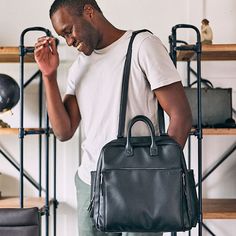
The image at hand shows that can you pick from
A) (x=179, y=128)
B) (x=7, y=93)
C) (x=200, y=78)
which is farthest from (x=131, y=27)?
(x=179, y=128)

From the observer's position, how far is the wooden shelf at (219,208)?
179cm

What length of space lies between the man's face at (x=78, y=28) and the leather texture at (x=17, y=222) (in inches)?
28.8

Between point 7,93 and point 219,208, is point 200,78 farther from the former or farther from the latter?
point 7,93

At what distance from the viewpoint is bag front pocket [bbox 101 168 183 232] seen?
3.56ft

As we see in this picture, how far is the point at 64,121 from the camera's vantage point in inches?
52.1

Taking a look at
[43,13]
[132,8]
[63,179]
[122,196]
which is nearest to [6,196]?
[63,179]

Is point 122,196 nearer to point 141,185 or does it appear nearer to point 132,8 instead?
point 141,185

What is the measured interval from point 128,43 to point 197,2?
1.13 meters

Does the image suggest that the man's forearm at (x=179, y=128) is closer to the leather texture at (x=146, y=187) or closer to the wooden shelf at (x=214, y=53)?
the leather texture at (x=146, y=187)

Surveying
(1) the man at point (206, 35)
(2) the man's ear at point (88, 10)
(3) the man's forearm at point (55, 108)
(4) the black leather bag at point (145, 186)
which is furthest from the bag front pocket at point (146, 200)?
(1) the man at point (206, 35)

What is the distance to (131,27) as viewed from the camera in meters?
2.21

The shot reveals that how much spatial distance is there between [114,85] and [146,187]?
0.29 metres

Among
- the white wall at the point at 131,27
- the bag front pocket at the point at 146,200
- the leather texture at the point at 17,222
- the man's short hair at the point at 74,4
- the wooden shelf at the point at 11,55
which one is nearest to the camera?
the bag front pocket at the point at 146,200

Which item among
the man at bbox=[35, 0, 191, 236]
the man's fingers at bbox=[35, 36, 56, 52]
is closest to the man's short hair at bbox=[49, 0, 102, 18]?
the man at bbox=[35, 0, 191, 236]
